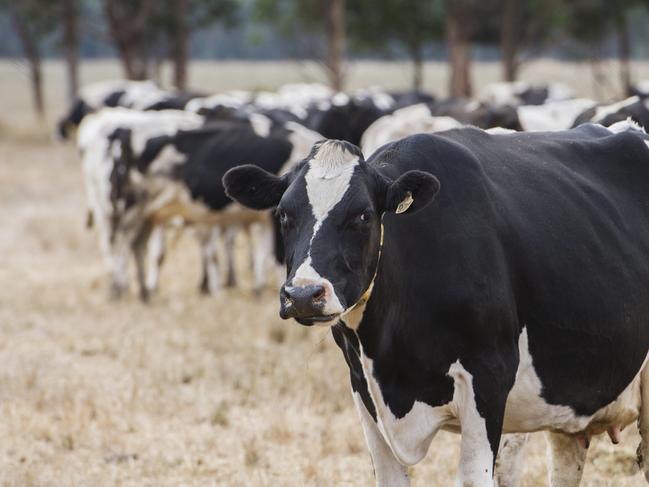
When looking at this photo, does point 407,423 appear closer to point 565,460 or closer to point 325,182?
point 325,182

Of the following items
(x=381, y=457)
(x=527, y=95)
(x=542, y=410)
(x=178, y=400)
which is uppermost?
(x=542, y=410)

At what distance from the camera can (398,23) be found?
4259 centimetres

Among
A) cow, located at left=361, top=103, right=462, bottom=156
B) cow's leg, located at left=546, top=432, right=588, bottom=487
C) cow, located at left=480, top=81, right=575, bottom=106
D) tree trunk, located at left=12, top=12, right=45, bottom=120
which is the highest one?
cow's leg, located at left=546, top=432, right=588, bottom=487

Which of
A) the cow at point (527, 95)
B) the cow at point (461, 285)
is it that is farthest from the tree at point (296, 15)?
the cow at point (461, 285)

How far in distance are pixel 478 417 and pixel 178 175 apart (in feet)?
28.7

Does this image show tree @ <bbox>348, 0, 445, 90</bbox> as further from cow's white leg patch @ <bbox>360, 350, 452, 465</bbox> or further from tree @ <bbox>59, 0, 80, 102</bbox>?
cow's white leg patch @ <bbox>360, 350, 452, 465</bbox>

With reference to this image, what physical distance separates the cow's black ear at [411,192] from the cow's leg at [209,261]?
30.7 ft

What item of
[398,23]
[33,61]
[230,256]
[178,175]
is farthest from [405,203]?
[33,61]

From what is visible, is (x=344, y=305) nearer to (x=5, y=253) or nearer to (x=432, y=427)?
(x=432, y=427)

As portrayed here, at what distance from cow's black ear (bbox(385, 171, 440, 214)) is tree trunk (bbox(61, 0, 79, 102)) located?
3654cm

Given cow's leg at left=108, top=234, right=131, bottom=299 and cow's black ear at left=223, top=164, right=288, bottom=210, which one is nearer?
cow's black ear at left=223, top=164, right=288, bottom=210

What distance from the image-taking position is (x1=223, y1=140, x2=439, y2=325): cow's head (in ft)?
12.8

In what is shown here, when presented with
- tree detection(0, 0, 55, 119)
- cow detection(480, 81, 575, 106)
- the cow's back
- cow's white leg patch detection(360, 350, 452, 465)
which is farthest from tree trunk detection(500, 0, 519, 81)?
cow's white leg patch detection(360, 350, 452, 465)

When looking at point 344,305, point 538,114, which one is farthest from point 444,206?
point 538,114
